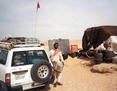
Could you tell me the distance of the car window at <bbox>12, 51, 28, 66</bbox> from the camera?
14.5 ft

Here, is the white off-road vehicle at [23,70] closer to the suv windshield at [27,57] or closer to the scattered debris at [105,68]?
the suv windshield at [27,57]

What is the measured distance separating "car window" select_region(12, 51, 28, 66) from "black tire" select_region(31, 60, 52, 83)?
45 centimetres

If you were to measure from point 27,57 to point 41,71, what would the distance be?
69cm

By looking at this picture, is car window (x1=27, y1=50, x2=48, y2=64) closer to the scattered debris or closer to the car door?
the car door

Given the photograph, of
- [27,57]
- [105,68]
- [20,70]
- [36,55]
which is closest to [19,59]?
[27,57]

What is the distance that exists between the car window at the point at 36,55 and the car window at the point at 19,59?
202mm

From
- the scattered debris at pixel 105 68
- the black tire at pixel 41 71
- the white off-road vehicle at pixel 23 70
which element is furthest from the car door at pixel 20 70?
the scattered debris at pixel 105 68

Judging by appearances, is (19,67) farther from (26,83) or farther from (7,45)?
(7,45)

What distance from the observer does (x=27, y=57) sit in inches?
188

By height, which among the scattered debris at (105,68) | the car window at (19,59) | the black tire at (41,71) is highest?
the car window at (19,59)

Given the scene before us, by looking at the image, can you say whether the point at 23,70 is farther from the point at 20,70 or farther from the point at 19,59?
the point at 19,59

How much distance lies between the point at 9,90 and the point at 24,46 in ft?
5.29

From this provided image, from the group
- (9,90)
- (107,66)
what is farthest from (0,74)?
(107,66)

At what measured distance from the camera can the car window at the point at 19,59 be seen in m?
4.41
